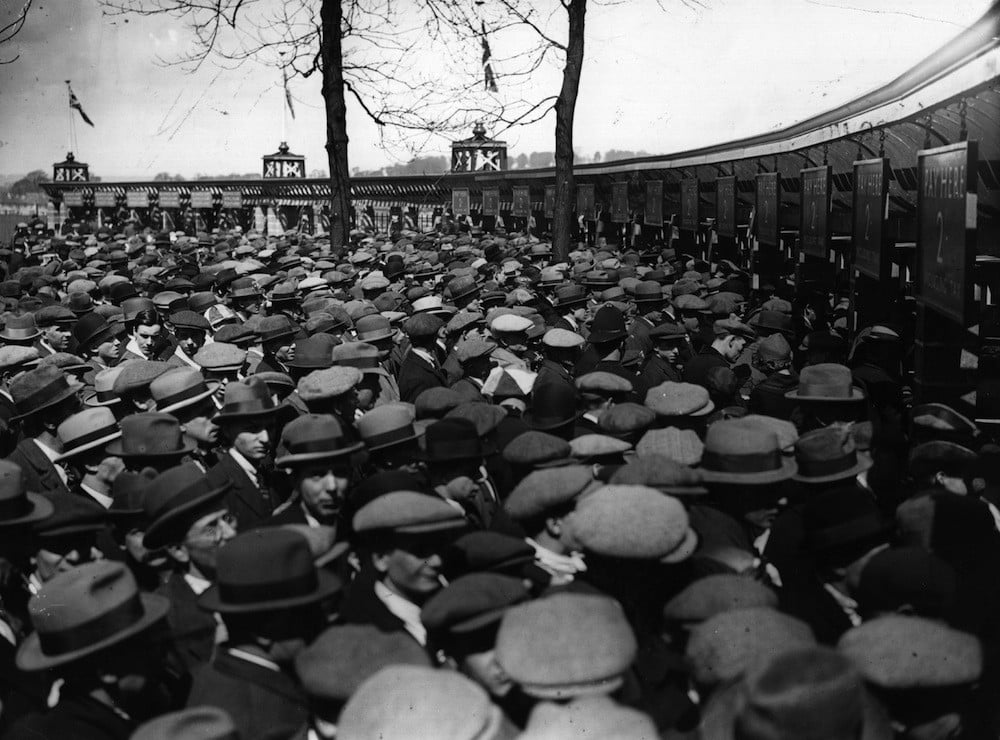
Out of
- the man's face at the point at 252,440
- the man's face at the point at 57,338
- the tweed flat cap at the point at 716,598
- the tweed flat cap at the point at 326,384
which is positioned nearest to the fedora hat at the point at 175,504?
the man's face at the point at 252,440

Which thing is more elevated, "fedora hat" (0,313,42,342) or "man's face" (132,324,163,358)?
"fedora hat" (0,313,42,342)

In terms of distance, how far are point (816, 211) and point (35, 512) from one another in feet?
22.7

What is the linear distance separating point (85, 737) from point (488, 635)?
1.28 m

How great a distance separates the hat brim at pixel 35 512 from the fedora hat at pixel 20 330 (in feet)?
16.8

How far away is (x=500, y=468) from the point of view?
516cm

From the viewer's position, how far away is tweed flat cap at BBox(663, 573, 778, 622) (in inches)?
121

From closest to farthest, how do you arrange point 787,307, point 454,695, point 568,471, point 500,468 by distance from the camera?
point 454,695 < point 568,471 < point 500,468 < point 787,307

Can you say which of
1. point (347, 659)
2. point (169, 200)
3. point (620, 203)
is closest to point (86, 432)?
point (347, 659)

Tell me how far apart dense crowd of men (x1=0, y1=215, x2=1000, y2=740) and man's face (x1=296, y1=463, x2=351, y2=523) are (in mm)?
13

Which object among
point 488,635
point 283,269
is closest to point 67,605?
point 488,635

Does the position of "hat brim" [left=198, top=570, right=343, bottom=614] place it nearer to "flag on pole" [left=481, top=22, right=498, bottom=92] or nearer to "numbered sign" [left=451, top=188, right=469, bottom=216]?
"flag on pole" [left=481, top=22, right=498, bottom=92]

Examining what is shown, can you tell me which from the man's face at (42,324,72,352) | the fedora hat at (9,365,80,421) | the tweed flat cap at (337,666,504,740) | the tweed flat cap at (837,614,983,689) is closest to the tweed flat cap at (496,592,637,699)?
the tweed flat cap at (337,666,504,740)

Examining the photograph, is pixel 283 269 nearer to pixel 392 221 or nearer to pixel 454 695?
pixel 454 695

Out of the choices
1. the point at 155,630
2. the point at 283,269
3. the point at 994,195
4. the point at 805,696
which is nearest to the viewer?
the point at 805,696
